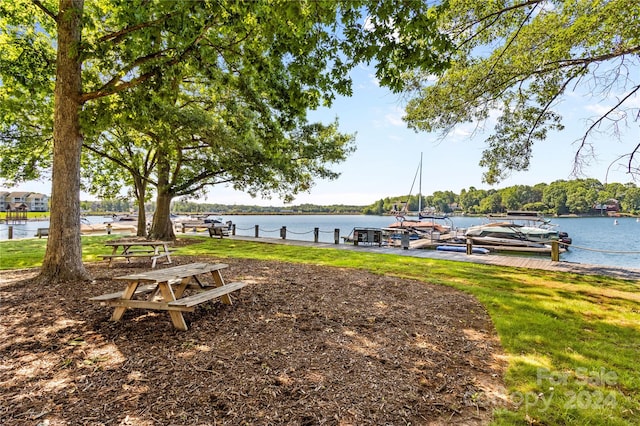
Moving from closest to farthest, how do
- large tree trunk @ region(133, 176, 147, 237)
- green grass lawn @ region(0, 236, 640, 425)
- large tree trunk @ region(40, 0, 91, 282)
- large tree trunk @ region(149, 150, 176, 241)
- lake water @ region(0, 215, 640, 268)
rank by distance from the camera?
green grass lawn @ region(0, 236, 640, 425)
large tree trunk @ region(40, 0, 91, 282)
large tree trunk @ region(149, 150, 176, 241)
large tree trunk @ region(133, 176, 147, 237)
lake water @ region(0, 215, 640, 268)

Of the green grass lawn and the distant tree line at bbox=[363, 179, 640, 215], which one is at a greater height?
the distant tree line at bbox=[363, 179, 640, 215]

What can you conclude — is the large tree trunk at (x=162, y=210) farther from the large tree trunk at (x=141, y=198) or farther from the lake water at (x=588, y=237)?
the lake water at (x=588, y=237)

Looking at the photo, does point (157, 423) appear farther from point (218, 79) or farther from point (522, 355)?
point (218, 79)

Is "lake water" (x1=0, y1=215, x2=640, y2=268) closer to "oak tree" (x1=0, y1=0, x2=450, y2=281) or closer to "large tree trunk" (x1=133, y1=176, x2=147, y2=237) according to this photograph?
"large tree trunk" (x1=133, y1=176, x2=147, y2=237)

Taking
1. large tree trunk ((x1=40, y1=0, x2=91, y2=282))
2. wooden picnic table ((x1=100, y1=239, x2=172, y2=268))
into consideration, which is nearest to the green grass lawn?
wooden picnic table ((x1=100, y1=239, x2=172, y2=268))

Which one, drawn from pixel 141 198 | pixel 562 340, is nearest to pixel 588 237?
pixel 562 340

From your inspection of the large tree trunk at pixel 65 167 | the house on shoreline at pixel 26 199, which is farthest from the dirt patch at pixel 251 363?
the house on shoreline at pixel 26 199

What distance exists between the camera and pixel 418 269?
930 cm

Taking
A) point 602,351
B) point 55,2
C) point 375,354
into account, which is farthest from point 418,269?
point 55,2

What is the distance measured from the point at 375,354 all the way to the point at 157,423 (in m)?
2.22

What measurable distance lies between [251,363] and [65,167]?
583cm

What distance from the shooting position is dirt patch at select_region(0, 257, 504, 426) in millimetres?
2461

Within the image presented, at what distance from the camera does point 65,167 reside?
6160 millimetres

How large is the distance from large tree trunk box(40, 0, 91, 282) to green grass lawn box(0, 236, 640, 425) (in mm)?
4012
